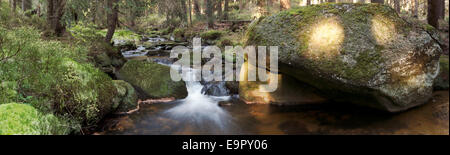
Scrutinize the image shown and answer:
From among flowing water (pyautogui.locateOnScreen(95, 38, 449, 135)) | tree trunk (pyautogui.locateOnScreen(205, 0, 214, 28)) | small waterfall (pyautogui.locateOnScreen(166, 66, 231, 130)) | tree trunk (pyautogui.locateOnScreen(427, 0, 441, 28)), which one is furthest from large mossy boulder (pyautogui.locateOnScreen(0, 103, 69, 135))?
tree trunk (pyautogui.locateOnScreen(205, 0, 214, 28))

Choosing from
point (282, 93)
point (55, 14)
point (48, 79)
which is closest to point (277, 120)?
point (282, 93)

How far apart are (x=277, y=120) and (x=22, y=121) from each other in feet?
15.7

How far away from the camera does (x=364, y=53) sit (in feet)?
16.5

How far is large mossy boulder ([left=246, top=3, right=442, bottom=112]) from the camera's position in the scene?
5.00 m

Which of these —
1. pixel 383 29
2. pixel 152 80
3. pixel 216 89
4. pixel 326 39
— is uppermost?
pixel 383 29

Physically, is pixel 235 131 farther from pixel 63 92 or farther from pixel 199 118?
pixel 63 92

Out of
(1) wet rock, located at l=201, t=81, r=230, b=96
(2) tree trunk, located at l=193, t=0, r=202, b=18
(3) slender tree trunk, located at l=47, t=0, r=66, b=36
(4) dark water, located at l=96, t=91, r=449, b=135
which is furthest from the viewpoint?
(2) tree trunk, located at l=193, t=0, r=202, b=18

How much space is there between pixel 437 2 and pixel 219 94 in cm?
779

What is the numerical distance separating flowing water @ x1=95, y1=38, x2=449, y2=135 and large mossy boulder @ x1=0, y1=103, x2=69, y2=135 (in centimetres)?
153

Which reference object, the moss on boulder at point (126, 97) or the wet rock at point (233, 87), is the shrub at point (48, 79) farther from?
the wet rock at point (233, 87)

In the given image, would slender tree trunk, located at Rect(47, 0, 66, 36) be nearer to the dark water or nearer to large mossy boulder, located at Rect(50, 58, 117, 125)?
large mossy boulder, located at Rect(50, 58, 117, 125)

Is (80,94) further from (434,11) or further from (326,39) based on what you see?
(434,11)

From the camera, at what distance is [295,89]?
7.01 m

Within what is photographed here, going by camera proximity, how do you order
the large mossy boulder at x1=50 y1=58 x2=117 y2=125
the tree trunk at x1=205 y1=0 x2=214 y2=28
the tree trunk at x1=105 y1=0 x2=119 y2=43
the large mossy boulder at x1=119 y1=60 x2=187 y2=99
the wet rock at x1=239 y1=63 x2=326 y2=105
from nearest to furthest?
the large mossy boulder at x1=50 y1=58 x2=117 y2=125 → the wet rock at x1=239 y1=63 x2=326 y2=105 → the large mossy boulder at x1=119 y1=60 x2=187 y2=99 → the tree trunk at x1=105 y1=0 x2=119 y2=43 → the tree trunk at x1=205 y1=0 x2=214 y2=28
